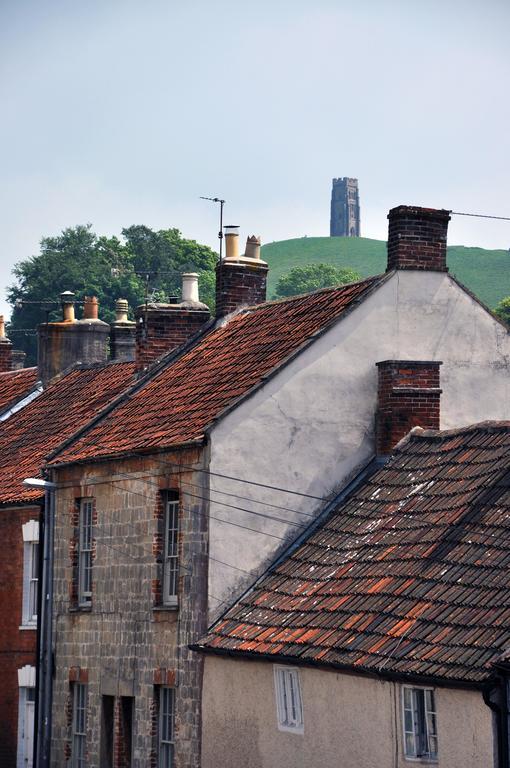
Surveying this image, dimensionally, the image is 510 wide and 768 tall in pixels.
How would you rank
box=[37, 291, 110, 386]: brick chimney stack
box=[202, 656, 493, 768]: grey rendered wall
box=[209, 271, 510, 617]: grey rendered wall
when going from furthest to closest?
box=[37, 291, 110, 386]: brick chimney stack → box=[209, 271, 510, 617]: grey rendered wall → box=[202, 656, 493, 768]: grey rendered wall

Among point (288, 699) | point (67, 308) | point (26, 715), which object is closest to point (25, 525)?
A: point (26, 715)

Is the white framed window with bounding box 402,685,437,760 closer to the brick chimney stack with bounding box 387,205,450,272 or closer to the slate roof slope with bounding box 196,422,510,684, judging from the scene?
the slate roof slope with bounding box 196,422,510,684

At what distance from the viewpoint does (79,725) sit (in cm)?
2986

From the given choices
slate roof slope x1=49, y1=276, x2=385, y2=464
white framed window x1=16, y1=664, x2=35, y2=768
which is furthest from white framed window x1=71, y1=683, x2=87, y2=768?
slate roof slope x1=49, y1=276, x2=385, y2=464

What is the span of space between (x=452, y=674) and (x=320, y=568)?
590cm

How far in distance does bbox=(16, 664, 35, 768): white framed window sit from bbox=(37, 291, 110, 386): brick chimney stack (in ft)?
30.4

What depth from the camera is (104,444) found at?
29797 mm

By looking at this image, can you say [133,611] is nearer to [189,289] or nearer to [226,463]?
[226,463]

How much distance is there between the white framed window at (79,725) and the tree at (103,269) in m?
72.0

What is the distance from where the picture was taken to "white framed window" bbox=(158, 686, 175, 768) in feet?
87.9

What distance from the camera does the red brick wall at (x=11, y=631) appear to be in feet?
109

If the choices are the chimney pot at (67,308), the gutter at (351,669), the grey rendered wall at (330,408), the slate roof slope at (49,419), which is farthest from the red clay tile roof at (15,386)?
the gutter at (351,669)

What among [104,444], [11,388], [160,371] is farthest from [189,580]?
[11,388]

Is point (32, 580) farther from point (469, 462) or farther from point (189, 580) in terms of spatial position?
point (469, 462)
